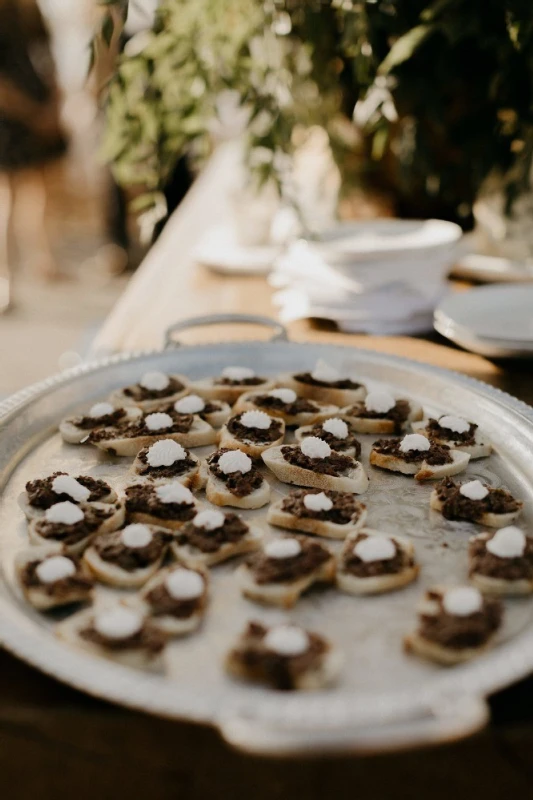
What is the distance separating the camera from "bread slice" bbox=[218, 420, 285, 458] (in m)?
1.36

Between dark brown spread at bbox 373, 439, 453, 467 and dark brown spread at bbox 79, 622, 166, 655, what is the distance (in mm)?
564

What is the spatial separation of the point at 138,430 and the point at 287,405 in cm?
28

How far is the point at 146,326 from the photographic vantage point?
1.96 m

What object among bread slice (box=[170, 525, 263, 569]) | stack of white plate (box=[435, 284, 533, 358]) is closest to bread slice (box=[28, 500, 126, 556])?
bread slice (box=[170, 525, 263, 569])

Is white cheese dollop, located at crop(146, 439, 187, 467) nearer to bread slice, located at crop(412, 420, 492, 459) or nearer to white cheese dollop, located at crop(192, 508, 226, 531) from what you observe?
white cheese dollop, located at crop(192, 508, 226, 531)

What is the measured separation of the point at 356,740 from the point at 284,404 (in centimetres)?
85

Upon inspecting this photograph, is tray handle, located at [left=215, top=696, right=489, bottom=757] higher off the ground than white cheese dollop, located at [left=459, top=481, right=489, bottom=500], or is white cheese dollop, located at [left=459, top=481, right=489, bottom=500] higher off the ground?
tray handle, located at [left=215, top=696, right=489, bottom=757]

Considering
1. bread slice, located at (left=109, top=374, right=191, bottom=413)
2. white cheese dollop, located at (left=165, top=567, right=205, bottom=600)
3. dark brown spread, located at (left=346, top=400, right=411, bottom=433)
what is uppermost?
white cheese dollop, located at (left=165, top=567, right=205, bottom=600)

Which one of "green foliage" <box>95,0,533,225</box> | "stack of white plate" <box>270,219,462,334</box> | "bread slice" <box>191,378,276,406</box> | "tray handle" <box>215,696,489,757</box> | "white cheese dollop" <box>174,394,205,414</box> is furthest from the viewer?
"stack of white plate" <box>270,219,462,334</box>

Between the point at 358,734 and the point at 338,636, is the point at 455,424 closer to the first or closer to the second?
the point at 338,636

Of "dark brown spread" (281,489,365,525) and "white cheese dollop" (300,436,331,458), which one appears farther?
"white cheese dollop" (300,436,331,458)

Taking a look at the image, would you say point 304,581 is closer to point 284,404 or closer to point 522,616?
point 522,616

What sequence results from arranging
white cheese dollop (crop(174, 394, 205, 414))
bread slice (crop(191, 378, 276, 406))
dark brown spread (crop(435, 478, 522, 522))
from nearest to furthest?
dark brown spread (crop(435, 478, 522, 522)) < white cheese dollop (crop(174, 394, 205, 414)) < bread slice (crop(191, 378, 276, 406))

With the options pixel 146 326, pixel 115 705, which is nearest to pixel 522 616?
pixel 115 705
